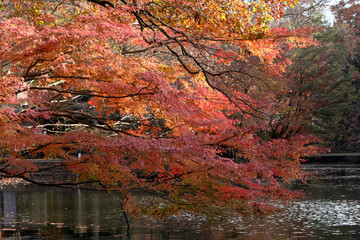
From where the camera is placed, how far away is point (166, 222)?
42.5 ft

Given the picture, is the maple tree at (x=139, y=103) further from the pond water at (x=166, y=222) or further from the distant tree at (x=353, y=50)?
the distant tree at (x=353, y=50)

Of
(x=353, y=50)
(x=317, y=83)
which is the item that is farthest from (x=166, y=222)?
(x=353, y=50)

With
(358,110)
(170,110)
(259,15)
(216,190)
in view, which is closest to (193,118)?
(170,110)

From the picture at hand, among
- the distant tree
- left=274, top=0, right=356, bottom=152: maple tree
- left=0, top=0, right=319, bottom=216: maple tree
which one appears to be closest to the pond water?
left=0, top=0, right=319, bottom=216: maple tree

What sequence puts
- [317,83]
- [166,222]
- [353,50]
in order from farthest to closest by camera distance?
[353,50] → [317,83] → [166,222]

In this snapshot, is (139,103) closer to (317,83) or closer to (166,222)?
(166,222)

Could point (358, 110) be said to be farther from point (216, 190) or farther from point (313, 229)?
point (216, 190)

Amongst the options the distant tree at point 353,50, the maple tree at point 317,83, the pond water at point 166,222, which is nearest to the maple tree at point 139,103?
the pond water at point 166,222

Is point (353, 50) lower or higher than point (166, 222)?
higher

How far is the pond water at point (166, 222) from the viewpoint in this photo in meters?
11.0

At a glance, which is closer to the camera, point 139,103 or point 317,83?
point 139,103

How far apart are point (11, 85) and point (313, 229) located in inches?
312

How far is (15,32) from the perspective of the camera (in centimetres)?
704

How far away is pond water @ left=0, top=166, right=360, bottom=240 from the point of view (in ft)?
36.2
